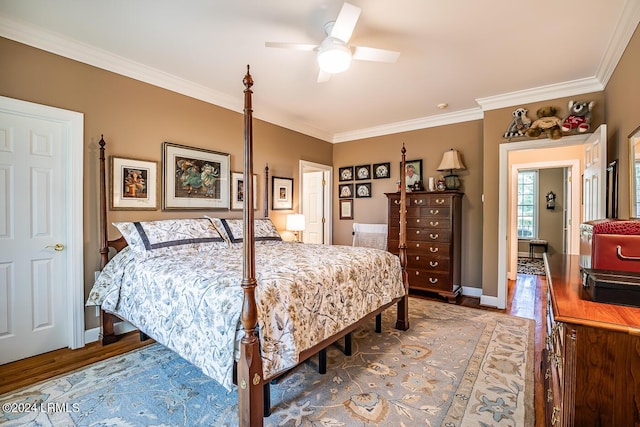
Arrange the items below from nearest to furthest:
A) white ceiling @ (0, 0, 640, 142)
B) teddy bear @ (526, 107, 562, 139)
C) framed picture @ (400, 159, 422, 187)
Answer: white ceiling @ (0, 0, 640, 142) → teddy bear @ (526, 107, 562, 139) → framed picture @ (400, 159, 422, 187)

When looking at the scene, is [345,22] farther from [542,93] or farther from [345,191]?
[345,191]

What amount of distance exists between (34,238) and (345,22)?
3.01 metres

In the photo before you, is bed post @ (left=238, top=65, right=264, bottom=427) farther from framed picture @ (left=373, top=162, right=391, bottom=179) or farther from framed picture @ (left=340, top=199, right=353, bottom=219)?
framed picture @ (left=340, top=199, right=353, bottom=219)

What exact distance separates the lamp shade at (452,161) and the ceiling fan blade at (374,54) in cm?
236

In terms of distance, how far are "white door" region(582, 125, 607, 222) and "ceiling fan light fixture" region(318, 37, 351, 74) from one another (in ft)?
7.83

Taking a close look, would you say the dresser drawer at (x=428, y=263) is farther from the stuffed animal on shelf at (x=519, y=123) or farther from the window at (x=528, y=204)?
the window at (x=528, y=204)

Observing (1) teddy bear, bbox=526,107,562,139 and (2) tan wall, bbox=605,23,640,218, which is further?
(1) teddy bear, bbox=526,107,562,139

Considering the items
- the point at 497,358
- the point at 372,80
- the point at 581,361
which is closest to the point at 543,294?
the point at 497,358

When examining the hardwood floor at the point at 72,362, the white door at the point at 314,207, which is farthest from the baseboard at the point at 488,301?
the white door at the point at 314,207

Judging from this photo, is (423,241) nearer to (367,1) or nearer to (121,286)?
(367,1)

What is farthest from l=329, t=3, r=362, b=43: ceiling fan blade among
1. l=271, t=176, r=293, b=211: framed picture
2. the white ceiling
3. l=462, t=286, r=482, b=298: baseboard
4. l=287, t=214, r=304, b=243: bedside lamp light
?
l=462, t=286, r=482, b=298: baseboard

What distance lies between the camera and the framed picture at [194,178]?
3275 millimetres

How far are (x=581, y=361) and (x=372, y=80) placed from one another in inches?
121

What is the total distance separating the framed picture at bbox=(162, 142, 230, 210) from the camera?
328 cm
